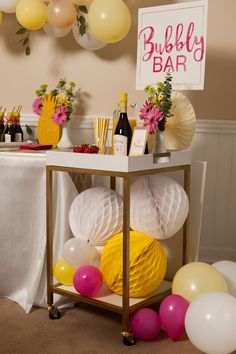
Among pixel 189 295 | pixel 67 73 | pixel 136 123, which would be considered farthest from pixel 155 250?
pixel 67 73

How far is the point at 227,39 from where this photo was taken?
2449 mm

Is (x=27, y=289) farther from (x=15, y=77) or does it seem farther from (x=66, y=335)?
(x=15, y=77)

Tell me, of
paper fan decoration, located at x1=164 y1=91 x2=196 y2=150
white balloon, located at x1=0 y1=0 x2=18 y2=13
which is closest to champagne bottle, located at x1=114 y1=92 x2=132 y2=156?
paper fan decoration, located at x1=164 y1=91 x2=196 y2=150

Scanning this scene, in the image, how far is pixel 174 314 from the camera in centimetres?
162

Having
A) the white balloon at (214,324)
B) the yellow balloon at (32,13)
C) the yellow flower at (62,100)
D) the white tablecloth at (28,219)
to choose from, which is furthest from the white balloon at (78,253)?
the yellow balloon at (32,13)

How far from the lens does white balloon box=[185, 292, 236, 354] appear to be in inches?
57.1

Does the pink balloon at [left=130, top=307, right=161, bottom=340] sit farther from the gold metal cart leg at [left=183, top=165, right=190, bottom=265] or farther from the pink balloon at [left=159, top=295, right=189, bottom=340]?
the gold metal cart leg at [left=183, top=165, right=190, bottom=265]

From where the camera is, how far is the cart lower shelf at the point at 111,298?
1755 mm

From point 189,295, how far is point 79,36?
152 centimetres

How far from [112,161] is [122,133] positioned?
6.7 inches

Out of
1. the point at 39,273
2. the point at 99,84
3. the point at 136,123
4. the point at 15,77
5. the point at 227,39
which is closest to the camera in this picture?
the point at 136,123

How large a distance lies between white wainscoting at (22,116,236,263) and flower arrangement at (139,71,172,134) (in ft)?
2.43

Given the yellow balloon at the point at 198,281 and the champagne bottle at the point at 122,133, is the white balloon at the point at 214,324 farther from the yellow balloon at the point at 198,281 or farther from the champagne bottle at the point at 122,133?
the champagne bottle at the point at 122,133

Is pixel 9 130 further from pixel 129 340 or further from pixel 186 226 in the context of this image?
pixel 129 340
